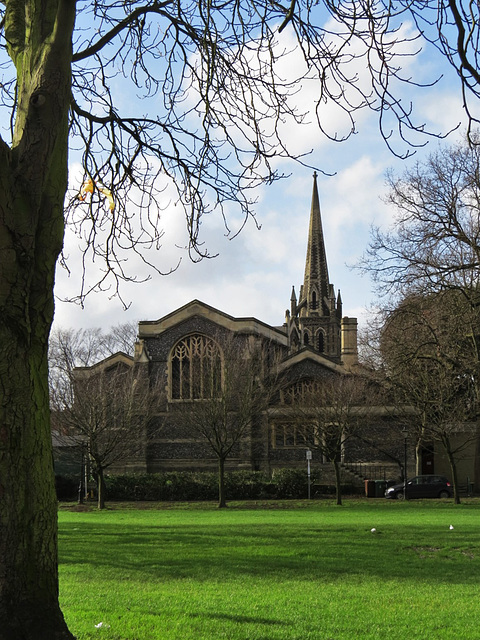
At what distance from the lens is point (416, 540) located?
1548 centimetres

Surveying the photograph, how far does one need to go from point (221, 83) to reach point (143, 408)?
33.8 meters

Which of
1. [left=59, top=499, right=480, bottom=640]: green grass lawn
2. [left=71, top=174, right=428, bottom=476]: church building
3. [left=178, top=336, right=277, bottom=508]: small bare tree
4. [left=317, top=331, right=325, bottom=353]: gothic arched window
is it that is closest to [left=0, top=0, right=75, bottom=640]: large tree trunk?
[left=59, top=499, right=480, bottom=640]: green grass lawn

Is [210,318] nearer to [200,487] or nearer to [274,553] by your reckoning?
[200,487]

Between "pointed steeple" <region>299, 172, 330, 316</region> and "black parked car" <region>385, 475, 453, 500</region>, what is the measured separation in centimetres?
5150

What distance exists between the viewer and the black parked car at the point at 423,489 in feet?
127

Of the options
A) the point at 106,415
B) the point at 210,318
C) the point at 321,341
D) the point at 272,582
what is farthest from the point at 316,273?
the point at 272,582

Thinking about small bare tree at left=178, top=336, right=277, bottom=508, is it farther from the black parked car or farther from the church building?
the black parked car

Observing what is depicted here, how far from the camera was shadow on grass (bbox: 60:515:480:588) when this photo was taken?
1121 centimetres

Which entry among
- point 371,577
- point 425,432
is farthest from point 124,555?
point 425,432

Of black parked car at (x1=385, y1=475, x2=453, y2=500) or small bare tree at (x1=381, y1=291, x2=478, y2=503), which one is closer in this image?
small bare tree at (x1=381, y1=291, x2=478, y2=503)

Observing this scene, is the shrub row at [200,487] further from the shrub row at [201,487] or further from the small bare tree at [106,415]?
the small bare tree at [106,415]

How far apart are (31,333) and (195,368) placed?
35.2m

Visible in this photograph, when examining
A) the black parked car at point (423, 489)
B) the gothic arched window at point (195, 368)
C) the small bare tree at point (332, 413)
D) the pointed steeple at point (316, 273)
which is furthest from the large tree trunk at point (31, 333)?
the pointed steeple at point (316, 273)

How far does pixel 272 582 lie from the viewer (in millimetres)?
10281
